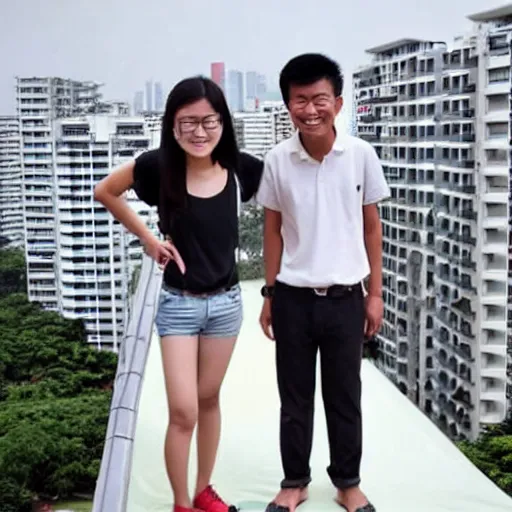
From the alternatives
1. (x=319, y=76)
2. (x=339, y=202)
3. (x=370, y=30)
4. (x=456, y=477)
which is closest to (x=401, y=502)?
(x=456, y=477)

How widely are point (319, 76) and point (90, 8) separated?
2317 mm

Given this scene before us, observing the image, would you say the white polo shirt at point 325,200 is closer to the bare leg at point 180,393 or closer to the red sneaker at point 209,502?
the bare leg at point 180,393

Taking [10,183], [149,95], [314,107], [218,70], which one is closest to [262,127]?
[218,70]

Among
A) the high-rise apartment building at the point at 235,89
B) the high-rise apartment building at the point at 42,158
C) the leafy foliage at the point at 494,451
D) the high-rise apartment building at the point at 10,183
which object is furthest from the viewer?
the high-rise apartment building at the point at 10,183

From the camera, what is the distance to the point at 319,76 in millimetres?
1323

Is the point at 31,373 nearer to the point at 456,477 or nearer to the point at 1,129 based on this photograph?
the point at 1,129

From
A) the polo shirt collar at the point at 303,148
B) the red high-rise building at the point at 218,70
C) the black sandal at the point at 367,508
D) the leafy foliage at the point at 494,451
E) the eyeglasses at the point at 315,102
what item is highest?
the red high-rise building at the point at 218,70

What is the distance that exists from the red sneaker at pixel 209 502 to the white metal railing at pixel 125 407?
Answer: 5.4 inches

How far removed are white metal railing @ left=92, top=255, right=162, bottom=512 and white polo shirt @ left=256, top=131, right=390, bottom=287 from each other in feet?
1.55

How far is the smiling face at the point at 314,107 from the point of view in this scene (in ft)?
4.35

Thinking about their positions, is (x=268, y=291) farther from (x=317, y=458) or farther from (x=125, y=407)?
(x=317, y=458)

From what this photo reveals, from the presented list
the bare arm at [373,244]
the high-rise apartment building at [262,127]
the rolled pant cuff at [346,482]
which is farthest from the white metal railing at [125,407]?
the high-rise apartment building at [262,127]

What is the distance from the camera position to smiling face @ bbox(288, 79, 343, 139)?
1.33 metres

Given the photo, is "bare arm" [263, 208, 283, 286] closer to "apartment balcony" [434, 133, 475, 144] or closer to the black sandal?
the black sandal
